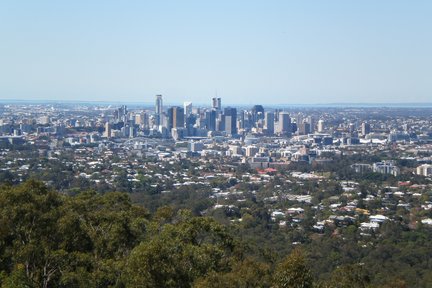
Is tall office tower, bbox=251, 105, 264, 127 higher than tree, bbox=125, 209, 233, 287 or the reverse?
the reverse

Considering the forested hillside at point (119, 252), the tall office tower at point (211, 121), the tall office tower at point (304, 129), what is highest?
the forested hillside at point (119, 252)

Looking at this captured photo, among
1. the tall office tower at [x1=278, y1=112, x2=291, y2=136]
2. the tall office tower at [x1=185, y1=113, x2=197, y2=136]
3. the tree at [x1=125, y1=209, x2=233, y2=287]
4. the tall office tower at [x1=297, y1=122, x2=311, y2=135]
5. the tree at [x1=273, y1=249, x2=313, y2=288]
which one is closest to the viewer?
the tree at [x1=273, y1=249, x2=313, y2=288]

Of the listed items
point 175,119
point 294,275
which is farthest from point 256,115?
point 294,275

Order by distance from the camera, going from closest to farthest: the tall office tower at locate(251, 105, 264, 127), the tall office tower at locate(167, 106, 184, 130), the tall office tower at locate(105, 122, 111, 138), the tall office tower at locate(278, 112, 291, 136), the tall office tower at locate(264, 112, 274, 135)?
the tall office tower at locate(105, 122, 111, 138) → the tall office tower at locate(167, 106, 184, 130) → the tall office tower at locate(278, 112, 291, 136) → the tall office tower at locate(264, 112, 274, 135) → the tall office tower at locate(251, 105, 264, 127)

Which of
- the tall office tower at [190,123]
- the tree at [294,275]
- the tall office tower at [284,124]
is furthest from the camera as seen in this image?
the tall office tower at [284,124]

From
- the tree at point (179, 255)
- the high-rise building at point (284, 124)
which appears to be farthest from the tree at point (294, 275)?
the high-rise building at point (284, 124)

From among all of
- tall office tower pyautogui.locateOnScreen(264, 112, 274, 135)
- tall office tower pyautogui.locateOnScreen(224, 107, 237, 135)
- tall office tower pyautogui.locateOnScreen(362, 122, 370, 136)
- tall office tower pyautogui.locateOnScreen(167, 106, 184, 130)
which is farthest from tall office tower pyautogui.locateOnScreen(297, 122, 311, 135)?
tall office tower pyautogui.locateOnScreen(167, 106, 184, 130)

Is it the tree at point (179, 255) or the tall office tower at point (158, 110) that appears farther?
the tall office tower at point (158, 110)

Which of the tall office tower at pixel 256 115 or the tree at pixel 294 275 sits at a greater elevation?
the tree at pixel 294 275

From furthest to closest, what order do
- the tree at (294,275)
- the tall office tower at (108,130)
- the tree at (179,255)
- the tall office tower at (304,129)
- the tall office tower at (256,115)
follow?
1. the tall office tower at (256,115)
2. the tall office tower at (304,129)
3. the tall office tower at (108,130)
4. the tree at (179,255)
5. the tree at (294,275)

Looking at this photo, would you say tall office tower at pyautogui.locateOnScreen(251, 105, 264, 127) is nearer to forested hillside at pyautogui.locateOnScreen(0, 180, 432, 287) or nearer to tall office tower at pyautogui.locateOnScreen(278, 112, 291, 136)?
tall office tower at pyautogui.locateOnScreen(278, 112, 291, 136)

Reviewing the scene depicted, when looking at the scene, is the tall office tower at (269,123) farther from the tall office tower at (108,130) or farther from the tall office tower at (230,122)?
the tall office tower at (108,130)
